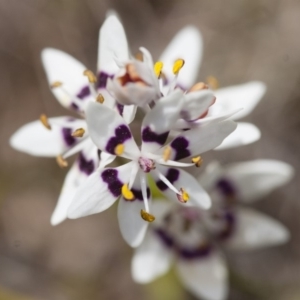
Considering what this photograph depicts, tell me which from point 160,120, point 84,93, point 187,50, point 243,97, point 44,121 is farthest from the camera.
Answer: point 187,50

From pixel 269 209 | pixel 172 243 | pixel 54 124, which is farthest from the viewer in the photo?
pixel 269 209

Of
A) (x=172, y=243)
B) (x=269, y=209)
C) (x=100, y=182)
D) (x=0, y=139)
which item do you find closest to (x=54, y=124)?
(x=100, y=182)

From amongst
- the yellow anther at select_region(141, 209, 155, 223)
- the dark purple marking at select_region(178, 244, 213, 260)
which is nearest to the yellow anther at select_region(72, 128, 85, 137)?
the yellow anther at select_region(141, 209, 155, 223)

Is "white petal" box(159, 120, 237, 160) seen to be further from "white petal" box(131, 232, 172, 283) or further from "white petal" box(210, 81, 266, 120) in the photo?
"white petal" box(131, 232, 172, 283)

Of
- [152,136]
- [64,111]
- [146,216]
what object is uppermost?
[152,136]

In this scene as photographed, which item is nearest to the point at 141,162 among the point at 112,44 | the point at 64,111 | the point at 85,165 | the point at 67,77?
the point at 85,165

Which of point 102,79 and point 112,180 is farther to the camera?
point 102,79

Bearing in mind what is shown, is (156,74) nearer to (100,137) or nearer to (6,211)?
(100,137)

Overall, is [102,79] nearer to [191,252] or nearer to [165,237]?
[165,237]
